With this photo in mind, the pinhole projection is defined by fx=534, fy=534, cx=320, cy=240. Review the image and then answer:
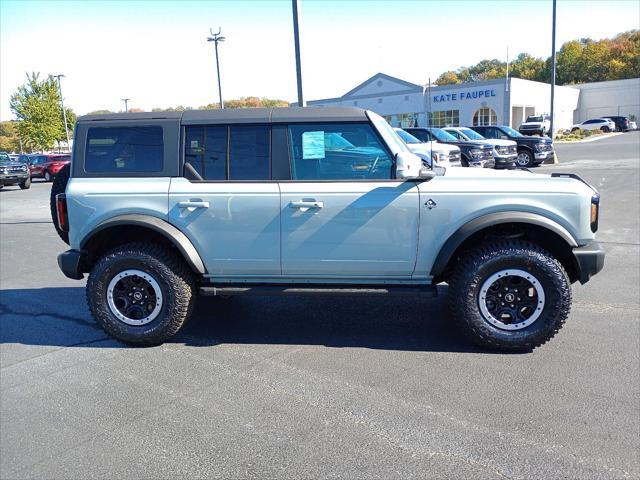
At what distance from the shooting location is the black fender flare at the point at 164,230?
449cm

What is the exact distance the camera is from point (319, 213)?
173 inches

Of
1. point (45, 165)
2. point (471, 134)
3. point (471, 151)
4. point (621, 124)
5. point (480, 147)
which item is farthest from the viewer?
point (621, 124)

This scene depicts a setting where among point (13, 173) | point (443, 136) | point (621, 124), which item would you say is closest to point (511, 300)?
point (443, 136)

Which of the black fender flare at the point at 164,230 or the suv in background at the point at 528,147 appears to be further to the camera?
the suv in background at the point at 528,147

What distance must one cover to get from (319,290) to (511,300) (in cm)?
160

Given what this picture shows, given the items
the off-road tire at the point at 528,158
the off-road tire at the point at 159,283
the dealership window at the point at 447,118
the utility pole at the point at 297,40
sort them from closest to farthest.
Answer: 1. the off-road tire at the point at 159,283
2. the utility pole at the point at 297,40
3. the off-road tire at the point at 528,158
4. the dealership window at the point at 447,118

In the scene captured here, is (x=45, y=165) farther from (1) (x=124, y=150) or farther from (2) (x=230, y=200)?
(2) (x=230, y=200)

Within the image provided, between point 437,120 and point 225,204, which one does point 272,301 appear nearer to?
point 225,204

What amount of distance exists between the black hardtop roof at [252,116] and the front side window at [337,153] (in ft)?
0.23

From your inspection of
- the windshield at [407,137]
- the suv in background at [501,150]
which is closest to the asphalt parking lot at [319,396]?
the windshield at [407,137]

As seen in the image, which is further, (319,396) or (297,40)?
(297,40)

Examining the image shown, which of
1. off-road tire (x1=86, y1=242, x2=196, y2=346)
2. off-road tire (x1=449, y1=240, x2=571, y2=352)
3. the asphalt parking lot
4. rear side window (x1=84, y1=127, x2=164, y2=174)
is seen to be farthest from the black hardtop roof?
the asphalt parking lot

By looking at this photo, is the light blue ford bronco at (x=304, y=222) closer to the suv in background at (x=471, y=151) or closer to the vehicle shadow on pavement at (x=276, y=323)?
the vehicle shadow on pavement at (x=276, y=323)

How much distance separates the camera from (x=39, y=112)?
50.4 m
